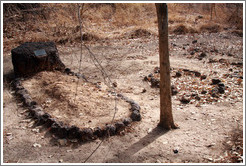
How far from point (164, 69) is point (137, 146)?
1251 mm

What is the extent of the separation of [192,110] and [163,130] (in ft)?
3.60

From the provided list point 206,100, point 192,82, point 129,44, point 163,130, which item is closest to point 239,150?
point 163,130

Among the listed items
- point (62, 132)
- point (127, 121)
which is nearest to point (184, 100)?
point (127, 121)

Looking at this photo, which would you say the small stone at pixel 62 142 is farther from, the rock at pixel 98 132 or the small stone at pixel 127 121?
the small stone at pixel 127 121

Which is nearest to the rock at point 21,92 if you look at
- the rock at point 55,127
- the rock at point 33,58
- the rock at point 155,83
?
the rock at point 33,58

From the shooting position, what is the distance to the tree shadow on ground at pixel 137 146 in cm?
374

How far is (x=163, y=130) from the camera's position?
4.44 meters

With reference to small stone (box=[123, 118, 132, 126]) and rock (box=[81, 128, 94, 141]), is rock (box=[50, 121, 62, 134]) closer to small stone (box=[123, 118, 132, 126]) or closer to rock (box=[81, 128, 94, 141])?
rock (box=[81, 128, 94, 141])

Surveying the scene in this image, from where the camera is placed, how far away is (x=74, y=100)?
5301mm

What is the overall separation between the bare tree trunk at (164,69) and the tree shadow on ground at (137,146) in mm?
175

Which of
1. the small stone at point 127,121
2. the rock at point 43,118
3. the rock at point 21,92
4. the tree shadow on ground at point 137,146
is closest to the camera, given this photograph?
the tree shadow on ground at point 137,146

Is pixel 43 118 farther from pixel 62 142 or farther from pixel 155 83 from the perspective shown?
pixel 155 83

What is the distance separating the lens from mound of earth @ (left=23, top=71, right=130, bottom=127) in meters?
4.80

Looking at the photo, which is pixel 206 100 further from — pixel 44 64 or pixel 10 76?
pixel 10 76
